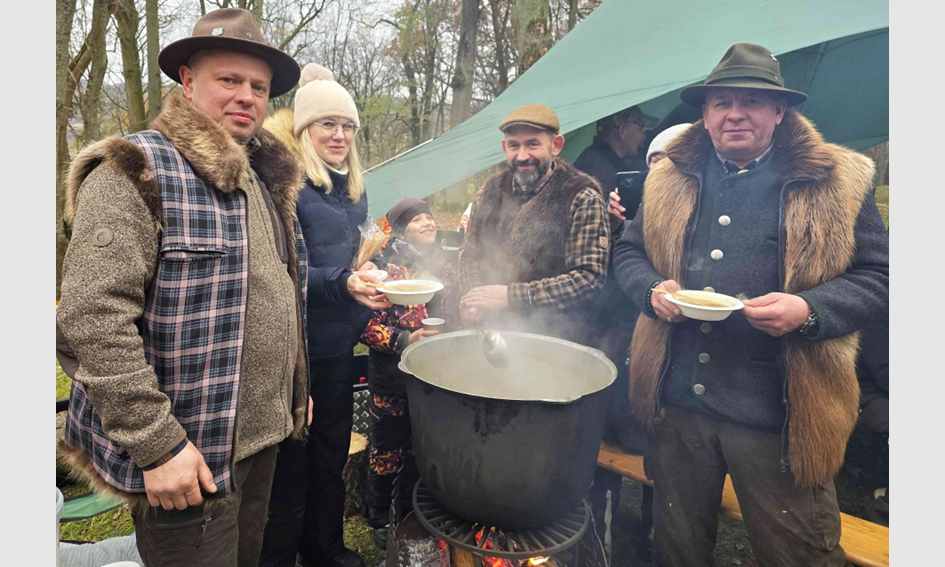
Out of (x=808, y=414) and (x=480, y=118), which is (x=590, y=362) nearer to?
(x=808, y=414)

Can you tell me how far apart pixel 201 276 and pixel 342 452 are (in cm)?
151

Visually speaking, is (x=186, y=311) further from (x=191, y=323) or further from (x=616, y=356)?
(x=616, y=356)

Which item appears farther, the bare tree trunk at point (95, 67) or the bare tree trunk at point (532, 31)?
the bare tree trunk at point (95, 67)

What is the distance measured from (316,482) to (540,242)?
5.81 ft

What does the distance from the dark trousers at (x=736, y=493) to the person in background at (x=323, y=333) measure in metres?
1.58

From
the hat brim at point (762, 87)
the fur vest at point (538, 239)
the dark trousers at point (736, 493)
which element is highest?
the hat brim at point (762, 87)

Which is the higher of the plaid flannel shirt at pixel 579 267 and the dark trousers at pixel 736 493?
the plaid flannel shirt at pixel 579 267

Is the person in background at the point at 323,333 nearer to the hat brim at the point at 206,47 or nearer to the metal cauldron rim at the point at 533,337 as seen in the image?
the metal cauldron rim at the point at 533,337

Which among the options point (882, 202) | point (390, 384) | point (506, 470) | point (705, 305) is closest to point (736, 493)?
point (705, 305)

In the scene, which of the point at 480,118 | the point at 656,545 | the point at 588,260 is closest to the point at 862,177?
the point at 588,260

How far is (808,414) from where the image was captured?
1.77 m

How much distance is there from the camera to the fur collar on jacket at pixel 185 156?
1360mm

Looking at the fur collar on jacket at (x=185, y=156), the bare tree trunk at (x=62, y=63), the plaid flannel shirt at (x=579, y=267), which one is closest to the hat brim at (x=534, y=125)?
the plaid flannel shirt at (x=579, y=267)

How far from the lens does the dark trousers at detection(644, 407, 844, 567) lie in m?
1.79
